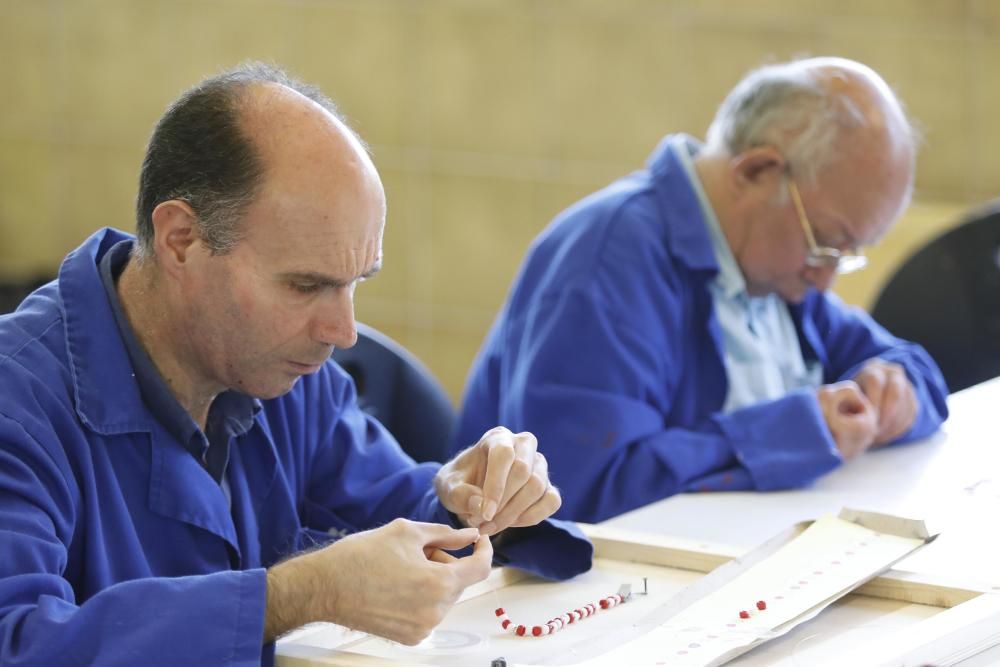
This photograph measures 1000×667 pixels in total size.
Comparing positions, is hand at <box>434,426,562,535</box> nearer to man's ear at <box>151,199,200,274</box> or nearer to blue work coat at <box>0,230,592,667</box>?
blue work coat at <box>0,230,592,667</box>

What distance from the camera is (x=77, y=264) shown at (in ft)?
5.35

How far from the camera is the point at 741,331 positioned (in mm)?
2568

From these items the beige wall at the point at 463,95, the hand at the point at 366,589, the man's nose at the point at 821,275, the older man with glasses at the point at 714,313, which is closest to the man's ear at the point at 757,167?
the older man with glasses at the point at 714,313

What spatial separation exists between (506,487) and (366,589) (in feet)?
1.00

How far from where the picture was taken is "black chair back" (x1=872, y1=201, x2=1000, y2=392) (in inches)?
124

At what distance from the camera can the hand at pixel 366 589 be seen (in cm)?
135

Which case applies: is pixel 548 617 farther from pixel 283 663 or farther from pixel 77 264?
pixel 77 264

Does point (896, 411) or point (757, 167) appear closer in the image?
point (896, 411)

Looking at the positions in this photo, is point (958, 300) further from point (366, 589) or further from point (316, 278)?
point (366, 589)

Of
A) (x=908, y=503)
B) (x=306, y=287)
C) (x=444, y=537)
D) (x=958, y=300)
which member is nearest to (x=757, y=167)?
(x=908, y=503)

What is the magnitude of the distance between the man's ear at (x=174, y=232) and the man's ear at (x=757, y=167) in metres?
1.18

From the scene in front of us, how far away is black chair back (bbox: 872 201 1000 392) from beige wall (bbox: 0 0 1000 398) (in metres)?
0.88

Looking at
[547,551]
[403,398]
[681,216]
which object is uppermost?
[681,216]

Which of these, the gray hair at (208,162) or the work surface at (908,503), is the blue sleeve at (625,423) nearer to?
the work surface at (908,503)
